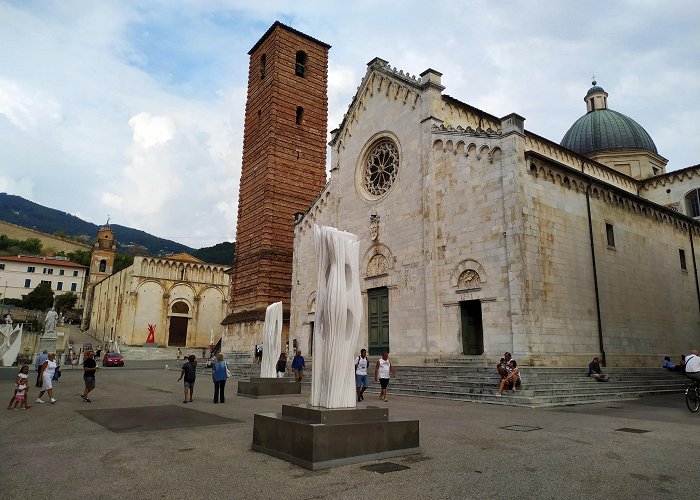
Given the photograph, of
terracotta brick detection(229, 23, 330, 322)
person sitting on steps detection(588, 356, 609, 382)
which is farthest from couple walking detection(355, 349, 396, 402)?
terracotta brick detection(229, 23, 330, 322)

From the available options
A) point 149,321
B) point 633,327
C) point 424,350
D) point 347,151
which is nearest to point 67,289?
point 149,321

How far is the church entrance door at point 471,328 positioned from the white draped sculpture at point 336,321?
13.7m

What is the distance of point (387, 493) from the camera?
17.9 feet

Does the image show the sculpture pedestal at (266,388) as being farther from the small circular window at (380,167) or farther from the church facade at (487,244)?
the small circular window at (380,167)

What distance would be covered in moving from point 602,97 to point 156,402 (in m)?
46.1

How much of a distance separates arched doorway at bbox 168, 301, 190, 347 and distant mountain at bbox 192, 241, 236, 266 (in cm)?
5406

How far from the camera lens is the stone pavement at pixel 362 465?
5648mm

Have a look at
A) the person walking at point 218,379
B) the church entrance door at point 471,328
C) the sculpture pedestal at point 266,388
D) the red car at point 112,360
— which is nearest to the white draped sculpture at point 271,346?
the sculpture pedestal at point 266,388

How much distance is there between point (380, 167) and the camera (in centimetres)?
2788

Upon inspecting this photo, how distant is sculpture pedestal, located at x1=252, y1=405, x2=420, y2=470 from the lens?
6680 mm

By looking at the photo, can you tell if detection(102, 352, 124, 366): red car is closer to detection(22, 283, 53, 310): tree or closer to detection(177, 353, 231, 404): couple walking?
detection(177, 353, 231, 404): couple walking

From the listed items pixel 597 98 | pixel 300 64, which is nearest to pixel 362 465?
pixel 300 64

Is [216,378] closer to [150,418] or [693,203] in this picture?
[150,418]

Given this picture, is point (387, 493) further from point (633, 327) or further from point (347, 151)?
point (347, 151)
